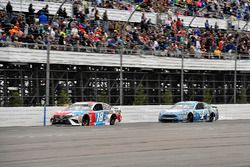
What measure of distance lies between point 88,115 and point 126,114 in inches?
223

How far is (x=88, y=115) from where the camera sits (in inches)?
1223

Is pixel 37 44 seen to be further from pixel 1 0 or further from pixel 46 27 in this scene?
pixel 1 0

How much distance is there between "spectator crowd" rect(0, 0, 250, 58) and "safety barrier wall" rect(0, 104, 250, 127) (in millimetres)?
3684

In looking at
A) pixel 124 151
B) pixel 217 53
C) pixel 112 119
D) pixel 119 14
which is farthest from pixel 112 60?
pixel 124 151

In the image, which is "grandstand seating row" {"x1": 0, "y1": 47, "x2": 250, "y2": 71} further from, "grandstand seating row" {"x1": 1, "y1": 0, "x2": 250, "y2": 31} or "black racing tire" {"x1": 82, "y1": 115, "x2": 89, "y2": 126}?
"black racing tire" {"x1": 82, "y1": 115, "x2": 89, "y2": 126}

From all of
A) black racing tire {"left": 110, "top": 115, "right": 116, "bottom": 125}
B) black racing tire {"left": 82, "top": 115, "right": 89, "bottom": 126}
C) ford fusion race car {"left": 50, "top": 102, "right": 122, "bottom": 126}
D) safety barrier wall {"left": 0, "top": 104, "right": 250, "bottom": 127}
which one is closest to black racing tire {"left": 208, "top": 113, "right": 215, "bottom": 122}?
safety barrier wall {"left": 0, "top": 104, "right": 250, "bottom": 127}

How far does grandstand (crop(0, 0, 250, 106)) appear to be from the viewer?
36188mm

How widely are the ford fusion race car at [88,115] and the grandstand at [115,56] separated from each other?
4.34 meters

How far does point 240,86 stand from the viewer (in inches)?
2071

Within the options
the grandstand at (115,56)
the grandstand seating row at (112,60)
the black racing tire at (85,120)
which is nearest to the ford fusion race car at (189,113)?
the grandstand at (115,56)

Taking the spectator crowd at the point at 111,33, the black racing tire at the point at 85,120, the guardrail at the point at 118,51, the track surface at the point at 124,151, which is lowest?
the black racing tire at the point at 85,120

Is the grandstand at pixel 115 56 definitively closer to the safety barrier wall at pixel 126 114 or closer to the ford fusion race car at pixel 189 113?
the safety barrier wall at pixel 126 114

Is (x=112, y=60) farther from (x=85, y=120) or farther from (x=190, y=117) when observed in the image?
(x=85, y=120)

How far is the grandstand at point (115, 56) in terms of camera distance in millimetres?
36188
